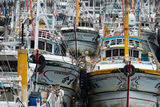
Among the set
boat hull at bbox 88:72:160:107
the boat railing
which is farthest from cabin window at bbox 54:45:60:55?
the boat railing

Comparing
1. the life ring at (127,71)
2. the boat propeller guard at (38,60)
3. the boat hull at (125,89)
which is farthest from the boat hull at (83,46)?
the boat propeller guard at (38,60)

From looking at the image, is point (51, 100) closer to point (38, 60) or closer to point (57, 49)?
point (38, 60)

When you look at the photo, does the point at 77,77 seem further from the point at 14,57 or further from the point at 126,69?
the point at 14,57

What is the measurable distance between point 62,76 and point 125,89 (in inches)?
125

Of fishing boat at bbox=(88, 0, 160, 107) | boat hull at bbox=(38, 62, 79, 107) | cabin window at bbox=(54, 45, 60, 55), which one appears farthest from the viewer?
cabin window at bbox=(54, 45, 60, 55)

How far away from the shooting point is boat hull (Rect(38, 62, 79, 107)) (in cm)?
1824

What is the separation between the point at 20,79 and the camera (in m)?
11.6

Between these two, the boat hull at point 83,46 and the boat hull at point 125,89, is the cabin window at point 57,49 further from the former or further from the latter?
the boat hull at point 83,46

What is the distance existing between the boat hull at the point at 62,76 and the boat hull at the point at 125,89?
145 cm

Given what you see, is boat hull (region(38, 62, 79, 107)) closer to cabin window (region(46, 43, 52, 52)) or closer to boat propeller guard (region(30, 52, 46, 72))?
boat propeller guard (region(30, 52, 46, 72))

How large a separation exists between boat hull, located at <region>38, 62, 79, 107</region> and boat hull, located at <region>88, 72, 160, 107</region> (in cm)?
145

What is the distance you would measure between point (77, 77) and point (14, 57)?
6016 millimetres

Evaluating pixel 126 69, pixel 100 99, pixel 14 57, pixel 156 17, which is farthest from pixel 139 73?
pixel 156 17

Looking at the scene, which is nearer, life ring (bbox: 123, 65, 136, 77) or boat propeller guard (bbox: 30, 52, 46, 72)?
boat propeller guard (bbox: 30, 52, 46, 72)
